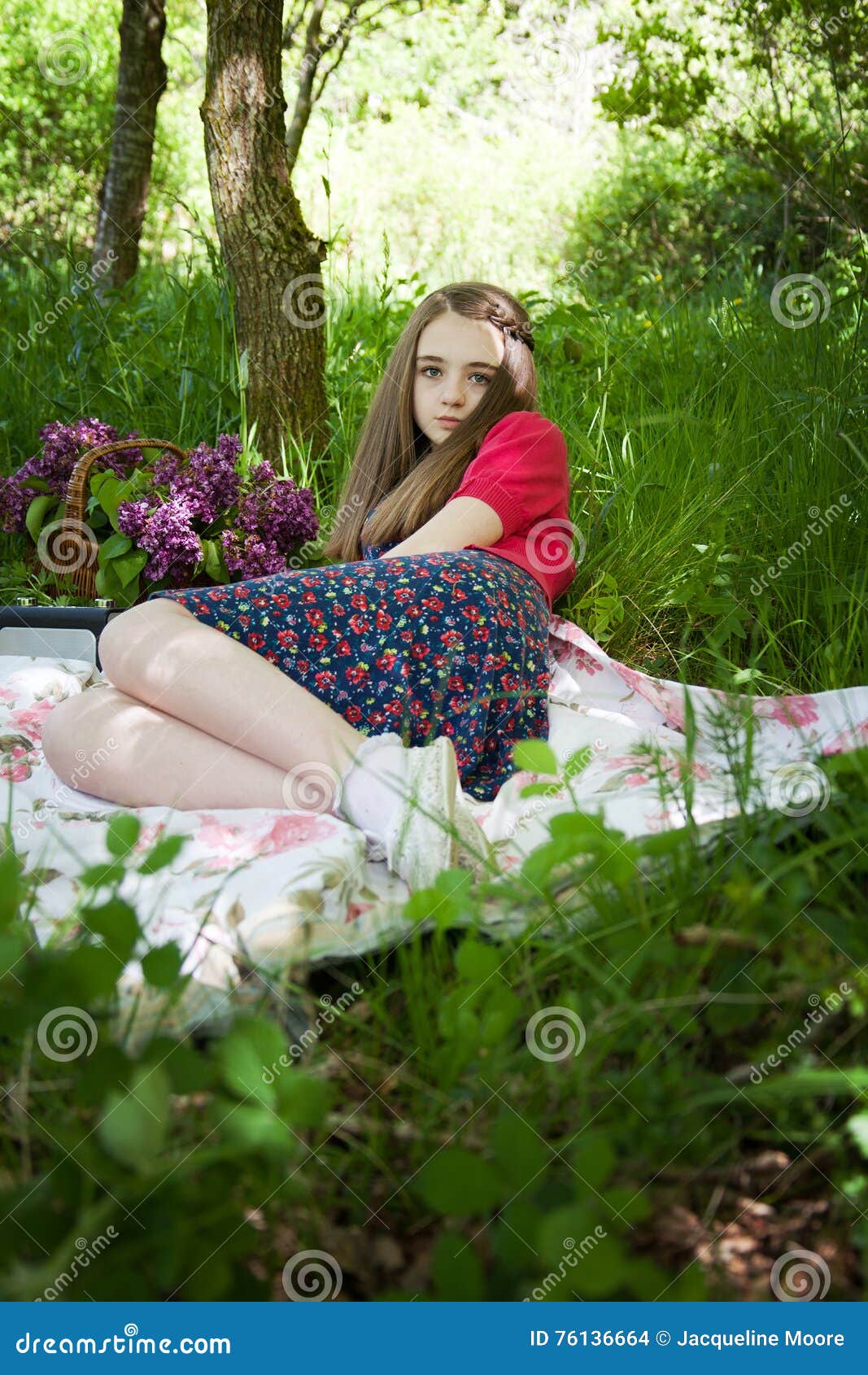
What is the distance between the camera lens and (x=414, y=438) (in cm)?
252

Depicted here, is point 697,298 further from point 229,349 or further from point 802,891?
point 802,891

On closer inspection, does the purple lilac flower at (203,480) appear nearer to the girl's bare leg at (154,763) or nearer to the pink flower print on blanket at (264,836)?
the girl's bare leg at (154,763)

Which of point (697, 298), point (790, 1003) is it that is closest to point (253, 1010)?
point (790, 1003)

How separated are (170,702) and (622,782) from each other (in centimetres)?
73

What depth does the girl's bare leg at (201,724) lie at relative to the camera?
5.53 ft

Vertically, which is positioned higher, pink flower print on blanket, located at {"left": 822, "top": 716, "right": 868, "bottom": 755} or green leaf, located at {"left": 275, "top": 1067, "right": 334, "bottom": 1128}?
pink flower print on blanket, located at {"left": 822, "top": 716, "right": 868, "bottom": 755}

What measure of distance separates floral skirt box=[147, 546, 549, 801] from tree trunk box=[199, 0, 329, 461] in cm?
144

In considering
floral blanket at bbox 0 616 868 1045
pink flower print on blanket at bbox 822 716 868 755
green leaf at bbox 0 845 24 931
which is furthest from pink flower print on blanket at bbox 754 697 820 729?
green leaf at bbox 0 845 24 931

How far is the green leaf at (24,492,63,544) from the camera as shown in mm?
2814

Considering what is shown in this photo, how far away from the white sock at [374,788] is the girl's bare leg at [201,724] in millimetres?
45

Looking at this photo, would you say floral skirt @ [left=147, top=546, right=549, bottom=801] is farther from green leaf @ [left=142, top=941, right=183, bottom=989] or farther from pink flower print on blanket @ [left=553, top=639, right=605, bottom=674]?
green leaf @ [left=142, top=941, right=183, bottom=989]

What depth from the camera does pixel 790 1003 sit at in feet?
3.16

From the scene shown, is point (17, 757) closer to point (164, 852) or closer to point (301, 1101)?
point (164, 852)

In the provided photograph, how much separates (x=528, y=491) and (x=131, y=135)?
3556mm
